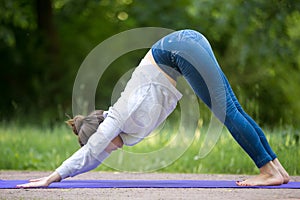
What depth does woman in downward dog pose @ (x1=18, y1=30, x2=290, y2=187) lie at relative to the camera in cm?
472

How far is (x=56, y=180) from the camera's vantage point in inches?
189

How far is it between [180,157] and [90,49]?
10048mm

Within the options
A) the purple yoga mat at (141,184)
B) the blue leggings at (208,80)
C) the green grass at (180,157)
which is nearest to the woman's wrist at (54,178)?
the purple yoga mat at (141,184)

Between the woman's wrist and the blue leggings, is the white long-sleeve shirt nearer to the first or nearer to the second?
the woman's wrist

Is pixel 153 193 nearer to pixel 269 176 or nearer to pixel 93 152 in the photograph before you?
pixel 93 152

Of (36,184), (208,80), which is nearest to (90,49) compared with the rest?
(36,184)

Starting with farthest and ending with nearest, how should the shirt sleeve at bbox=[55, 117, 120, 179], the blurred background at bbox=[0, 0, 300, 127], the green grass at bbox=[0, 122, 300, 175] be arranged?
the blurred background at bbox=[0, 0, 300, 127]
the green grass at bbox=[0, 122, 300, 175]
the shirt sleeve at bbox=[55, 117, 120, 179]

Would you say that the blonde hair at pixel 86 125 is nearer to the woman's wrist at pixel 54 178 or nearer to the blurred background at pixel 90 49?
the woman's wrist at pixel 54 178

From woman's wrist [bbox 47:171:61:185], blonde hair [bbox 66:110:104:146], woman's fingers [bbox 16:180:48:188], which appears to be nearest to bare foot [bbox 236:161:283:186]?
blonde hair [bbox 66:110:104:146]

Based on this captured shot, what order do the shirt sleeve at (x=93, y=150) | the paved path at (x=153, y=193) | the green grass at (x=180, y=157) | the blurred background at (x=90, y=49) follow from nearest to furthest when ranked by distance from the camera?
the paved path at (x=153, y=193) → the shirt sleeve at (x=93, y=150) → the green grass at (x=180, y=157) → the blurred background at (x=90, y=49)

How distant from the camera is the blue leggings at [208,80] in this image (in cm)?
473

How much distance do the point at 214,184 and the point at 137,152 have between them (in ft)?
8.68

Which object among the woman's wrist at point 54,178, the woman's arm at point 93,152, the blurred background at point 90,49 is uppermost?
the blurred background at point 90,49

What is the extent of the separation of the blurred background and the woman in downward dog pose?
8944mm
